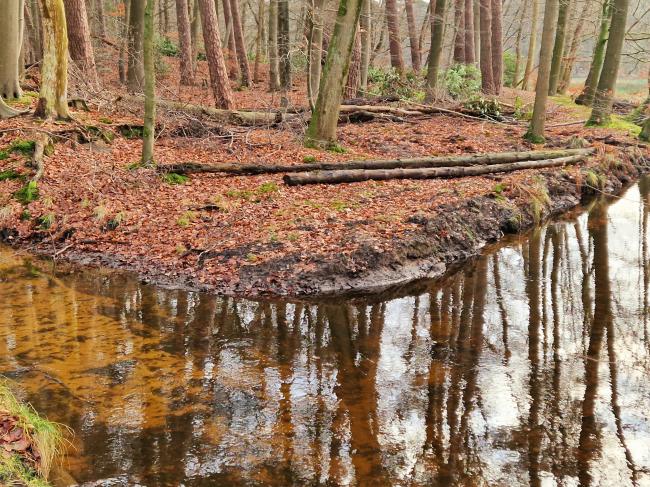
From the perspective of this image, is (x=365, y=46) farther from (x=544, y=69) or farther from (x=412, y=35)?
(x=544, y=69)

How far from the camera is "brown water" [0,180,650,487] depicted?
4875mm

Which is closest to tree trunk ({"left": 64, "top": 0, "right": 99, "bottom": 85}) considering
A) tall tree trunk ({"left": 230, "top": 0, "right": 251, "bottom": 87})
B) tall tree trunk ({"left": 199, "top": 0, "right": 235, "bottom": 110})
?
tall tree trunk ({"left": 199, "top": 0, "right": 235, "bottom": 110})

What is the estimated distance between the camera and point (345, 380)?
6270 millimetres

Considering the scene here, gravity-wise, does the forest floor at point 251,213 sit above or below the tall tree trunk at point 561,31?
below

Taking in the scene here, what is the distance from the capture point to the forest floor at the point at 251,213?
30.6ft

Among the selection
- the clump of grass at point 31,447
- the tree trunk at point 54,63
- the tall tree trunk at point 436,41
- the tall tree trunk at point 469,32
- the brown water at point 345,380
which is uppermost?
the tall tree trunk at point 469,32

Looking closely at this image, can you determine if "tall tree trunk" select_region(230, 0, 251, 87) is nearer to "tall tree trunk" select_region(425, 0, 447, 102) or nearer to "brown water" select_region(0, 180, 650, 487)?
"tall tree trunk" select_region(425, 0, 447, 102)

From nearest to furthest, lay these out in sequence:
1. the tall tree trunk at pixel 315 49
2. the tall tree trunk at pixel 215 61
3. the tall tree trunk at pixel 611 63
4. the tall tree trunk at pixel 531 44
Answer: the tall tree trunk at pixel 315 49, the tall tree trunk at pixel 215 61, the tall tree trunk at pixel 611 63, the tall tree trunk at pixel 531 44

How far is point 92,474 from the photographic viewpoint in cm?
465

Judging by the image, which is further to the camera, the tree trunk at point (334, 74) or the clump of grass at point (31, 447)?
the tree trunk at point (334, 74)

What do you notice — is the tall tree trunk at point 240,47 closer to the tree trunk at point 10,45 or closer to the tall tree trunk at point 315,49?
the tall tree trunk at point 315,49

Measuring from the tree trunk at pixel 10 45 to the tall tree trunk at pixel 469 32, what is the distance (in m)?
19.6

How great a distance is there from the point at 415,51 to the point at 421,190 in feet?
55.3

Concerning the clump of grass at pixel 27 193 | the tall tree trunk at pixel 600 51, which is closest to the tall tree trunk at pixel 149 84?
the clump of grass at pixel 27 193
